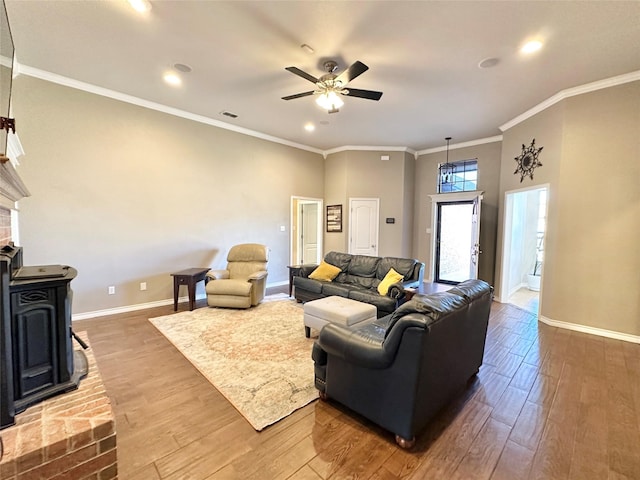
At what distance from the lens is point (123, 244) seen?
4215mm

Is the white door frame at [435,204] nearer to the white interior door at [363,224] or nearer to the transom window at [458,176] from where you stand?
the transom window at [458,176]

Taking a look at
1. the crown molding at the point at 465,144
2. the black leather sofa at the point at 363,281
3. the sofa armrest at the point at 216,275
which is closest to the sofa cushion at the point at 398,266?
the black leather sofa at the point at 363,281

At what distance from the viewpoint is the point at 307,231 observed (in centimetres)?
784

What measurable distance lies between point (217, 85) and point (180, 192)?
6.28ft

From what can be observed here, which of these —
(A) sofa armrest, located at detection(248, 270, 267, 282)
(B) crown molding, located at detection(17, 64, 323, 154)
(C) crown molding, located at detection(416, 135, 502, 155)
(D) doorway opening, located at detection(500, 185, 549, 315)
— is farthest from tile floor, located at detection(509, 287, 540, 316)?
(B) crown molding, located at detection(17, 64, 323, 154)

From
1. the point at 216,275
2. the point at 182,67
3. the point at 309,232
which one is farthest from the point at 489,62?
the point at 309,232

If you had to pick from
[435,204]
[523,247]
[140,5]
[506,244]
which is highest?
[140,5]

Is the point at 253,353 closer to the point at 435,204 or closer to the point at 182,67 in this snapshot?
the point at 182,67

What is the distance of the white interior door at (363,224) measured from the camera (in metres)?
6.67

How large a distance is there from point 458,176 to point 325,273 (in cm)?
421

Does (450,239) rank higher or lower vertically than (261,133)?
Answer: lower

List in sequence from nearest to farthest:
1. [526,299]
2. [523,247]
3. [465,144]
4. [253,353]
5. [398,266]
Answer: [253,353] → [398,266] → [526,299] → [523,247] → [465,144]

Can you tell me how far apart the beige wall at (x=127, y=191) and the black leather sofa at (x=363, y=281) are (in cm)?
182

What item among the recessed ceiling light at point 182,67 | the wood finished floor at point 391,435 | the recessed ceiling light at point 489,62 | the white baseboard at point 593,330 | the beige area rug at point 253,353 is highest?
the recessed ceiling light at point 182,67
